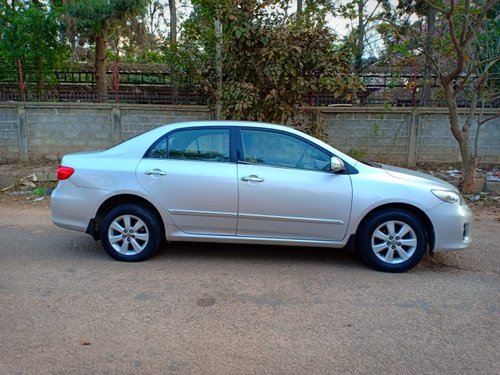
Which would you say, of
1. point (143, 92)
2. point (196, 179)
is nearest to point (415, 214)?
point (196, 179)

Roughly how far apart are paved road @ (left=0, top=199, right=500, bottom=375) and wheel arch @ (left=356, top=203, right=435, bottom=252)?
396 millimetres

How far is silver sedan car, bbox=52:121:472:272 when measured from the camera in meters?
4.75

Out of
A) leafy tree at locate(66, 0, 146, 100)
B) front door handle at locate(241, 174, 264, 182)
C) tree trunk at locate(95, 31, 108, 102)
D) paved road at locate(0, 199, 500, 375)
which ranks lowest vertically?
paved road at locate(0, 199, 500, 375)

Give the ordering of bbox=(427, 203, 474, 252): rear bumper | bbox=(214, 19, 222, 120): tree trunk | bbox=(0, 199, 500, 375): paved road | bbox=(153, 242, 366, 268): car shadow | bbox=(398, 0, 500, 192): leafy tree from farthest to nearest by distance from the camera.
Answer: bbox=(214, 19, 222, 120): tree trunk < bbox=(398, 0, 500, 192): leafy tree < bbox=(153, 242, 366, 268): car shadow < bbox=(427, 203, 474, 252): rear bumper < bbox=(0, 199, 500, 375): paved road

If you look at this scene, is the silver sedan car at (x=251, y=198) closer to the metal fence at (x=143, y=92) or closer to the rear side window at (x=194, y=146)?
the rear side window at (x=194, y=146)

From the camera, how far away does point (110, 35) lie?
39.7 feet

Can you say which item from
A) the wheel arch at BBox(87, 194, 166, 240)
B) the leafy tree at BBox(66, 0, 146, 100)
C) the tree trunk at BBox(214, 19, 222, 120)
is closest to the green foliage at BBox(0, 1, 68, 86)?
the leafy tree at BBox(66, 0, 146, 100)

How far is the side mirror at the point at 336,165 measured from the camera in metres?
4.78

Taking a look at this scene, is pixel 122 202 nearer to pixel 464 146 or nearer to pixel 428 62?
pixel 428 62

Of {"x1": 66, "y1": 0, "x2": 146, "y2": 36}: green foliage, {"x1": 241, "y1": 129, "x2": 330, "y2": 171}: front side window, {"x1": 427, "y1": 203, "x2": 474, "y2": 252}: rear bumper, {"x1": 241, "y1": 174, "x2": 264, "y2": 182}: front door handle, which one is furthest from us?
{"x1": 66, "y1": 0, "x2": 146, "y2": 36}: green foliage

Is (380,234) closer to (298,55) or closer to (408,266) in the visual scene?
(408,266)

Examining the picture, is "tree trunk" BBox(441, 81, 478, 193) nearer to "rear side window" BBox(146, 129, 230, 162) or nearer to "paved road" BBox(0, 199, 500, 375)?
"paved road" BBox(0, 199, 500, 375)

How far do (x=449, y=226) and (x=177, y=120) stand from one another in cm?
741

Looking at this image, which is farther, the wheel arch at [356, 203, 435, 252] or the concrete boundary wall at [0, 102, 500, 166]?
the concrete boundary wall at [0, 102, 500, 166]
